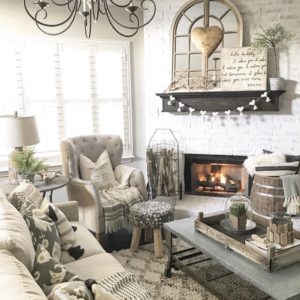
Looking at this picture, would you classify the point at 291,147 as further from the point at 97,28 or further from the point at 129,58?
the point at 97,28

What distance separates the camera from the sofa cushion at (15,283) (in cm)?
103

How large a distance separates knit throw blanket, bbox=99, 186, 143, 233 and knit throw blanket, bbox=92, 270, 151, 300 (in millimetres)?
1340

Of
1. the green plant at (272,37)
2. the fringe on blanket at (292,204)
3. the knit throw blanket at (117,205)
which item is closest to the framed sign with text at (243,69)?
the green plant at (272,37)

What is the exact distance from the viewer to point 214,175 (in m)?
4.32

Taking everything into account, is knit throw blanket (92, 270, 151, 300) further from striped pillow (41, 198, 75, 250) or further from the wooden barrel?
the wooden barrel

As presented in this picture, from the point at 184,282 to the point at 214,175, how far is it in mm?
1862

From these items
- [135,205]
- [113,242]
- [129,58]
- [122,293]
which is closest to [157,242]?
[135,205]

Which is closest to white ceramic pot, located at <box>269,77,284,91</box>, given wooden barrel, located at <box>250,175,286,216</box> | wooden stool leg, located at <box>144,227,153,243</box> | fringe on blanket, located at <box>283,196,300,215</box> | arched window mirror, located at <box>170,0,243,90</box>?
arched window mirror, located at <box>170,0,243,90</box>

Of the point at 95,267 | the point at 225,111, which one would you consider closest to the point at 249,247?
the point at 95,267

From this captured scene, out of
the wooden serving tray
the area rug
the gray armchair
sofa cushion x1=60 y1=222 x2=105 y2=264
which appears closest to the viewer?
the wooden serving tray

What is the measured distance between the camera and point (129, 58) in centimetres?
454

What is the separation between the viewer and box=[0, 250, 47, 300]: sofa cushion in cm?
103

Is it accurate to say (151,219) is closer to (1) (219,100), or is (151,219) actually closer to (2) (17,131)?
(2) (17,131)

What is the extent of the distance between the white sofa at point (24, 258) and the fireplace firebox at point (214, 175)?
75.4 inches
